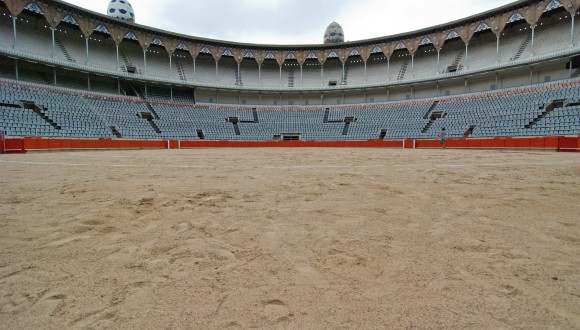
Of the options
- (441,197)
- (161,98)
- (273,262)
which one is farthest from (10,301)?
(161,98)

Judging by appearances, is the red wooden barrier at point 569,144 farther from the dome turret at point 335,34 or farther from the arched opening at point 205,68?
the arched opening at point 205,68

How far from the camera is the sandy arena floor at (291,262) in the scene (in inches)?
63.3

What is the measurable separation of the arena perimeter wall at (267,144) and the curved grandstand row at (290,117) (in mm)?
4236

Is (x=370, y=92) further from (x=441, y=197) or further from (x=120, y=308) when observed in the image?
(x=120, y=308)

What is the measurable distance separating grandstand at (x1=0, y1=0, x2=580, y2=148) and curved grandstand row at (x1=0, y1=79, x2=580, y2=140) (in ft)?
0.47

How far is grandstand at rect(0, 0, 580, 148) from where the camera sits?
27.2m

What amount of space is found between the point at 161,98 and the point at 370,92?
2997 centimetres

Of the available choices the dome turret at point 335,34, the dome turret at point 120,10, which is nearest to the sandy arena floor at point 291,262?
the dome turret at point 120,10

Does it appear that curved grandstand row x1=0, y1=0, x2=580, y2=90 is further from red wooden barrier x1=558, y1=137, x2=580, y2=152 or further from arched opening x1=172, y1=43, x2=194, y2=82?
red wooden barrier x1=558, y1=137, x2=580, y2=152

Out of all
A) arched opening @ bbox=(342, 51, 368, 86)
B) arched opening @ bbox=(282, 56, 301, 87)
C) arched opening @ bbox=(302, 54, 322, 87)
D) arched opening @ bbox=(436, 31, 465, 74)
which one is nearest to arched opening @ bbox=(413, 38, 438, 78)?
arched opening @ bbox=(436, 31, 465, 74)

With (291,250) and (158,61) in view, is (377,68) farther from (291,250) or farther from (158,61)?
(291,250)

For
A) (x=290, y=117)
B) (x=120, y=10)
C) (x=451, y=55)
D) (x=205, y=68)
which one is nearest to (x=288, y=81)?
(x=290, y=117)

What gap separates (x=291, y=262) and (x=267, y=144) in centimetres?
3095

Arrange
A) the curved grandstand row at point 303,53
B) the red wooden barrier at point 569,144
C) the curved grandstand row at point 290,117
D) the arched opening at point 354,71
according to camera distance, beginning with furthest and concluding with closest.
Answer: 1. the arched opening at point 354,71
2. the curved grandstand row at point 303,53
3. the curved grandstand row at point 290,117
4. the red wooden barrier at point 569,144
